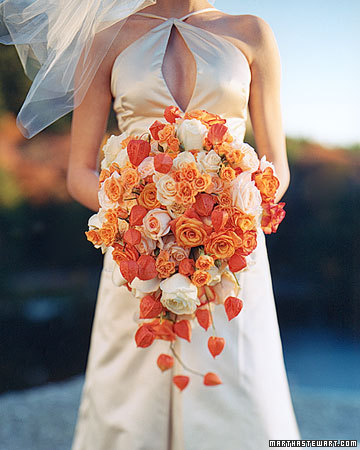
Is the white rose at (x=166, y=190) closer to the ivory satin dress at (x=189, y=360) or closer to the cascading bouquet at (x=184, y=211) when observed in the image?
the cascading bouquet at (x=184, y=211)

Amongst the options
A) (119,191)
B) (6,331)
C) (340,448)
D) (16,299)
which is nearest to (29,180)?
(16,299)

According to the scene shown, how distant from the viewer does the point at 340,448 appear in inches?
129

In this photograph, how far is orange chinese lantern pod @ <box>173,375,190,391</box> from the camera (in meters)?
1.43

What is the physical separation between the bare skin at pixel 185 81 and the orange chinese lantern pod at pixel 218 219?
52 centimetres

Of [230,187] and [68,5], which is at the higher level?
[68,5]

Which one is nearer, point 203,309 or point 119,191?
point 119,191

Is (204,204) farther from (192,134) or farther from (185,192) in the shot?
(192,134)

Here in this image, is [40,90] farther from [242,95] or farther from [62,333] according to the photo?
[62,333]

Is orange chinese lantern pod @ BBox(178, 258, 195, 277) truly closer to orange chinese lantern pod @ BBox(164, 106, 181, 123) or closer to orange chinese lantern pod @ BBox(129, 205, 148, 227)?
orange chinese lantern pod @ BBox(129, 205, 148, 227)

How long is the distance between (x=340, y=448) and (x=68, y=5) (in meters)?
2.88

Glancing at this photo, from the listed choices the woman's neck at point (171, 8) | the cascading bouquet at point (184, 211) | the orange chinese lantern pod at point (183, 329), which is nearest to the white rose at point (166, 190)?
the cascading bouquet at point (184, 211)

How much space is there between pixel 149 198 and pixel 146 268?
0.16 metres

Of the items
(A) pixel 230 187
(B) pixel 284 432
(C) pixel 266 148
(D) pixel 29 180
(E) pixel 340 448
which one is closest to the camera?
(A) pixel 230 187

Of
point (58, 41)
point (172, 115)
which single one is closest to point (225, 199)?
point (172, 115)
